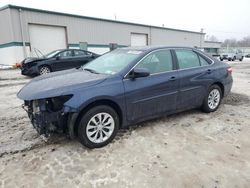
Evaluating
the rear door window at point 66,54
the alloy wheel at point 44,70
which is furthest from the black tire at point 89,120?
the rear door window at point 66,54

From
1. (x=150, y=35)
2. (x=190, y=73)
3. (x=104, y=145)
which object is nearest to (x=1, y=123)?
(x=104, y=145)

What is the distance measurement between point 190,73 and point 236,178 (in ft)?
7.70

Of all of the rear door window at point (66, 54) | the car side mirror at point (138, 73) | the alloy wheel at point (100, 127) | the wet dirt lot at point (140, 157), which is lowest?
the wet dirt lot at point (140, 157)

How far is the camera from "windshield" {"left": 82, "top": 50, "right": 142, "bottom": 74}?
13.0 ft

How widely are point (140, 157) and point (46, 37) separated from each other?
59.0ft

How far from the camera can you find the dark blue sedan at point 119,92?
3.27 m

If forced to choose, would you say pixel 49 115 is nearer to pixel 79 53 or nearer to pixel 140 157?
pixel 140 157

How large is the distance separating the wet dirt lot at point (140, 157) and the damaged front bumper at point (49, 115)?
40 centimetres

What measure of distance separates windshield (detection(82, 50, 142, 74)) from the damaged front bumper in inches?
43.4

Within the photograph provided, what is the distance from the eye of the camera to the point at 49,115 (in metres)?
3.21

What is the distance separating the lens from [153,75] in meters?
4.07

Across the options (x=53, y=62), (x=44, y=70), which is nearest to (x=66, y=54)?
(x=53, y=62)

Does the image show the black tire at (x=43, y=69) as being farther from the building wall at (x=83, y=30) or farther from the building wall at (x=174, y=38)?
the building wall at (x=174, y=38)

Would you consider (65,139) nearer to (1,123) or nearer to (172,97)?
(1,123)
